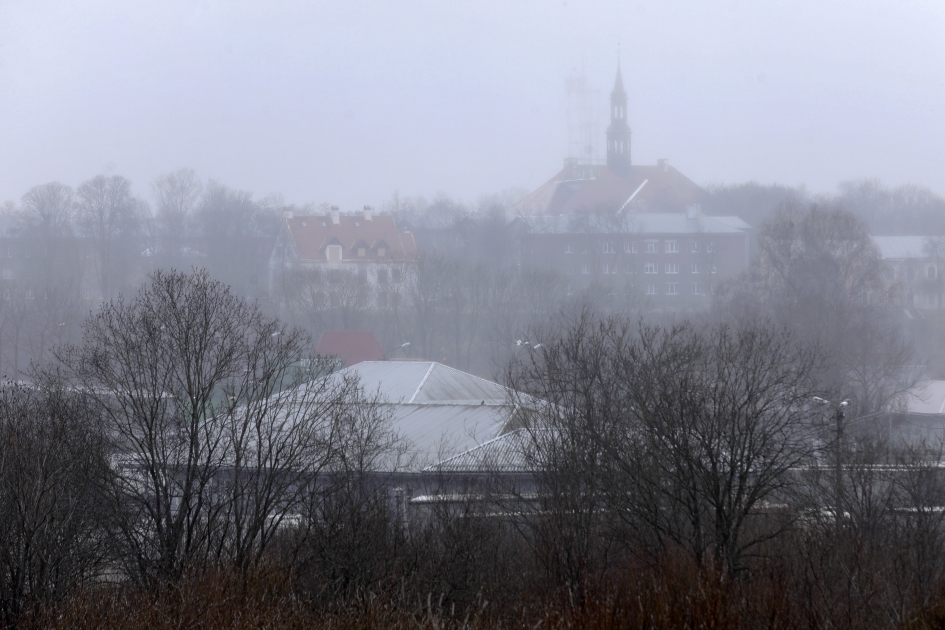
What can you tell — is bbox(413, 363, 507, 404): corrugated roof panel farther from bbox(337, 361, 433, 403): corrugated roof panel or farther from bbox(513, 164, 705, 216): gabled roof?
bbox(513, 164, 705, 216): gabled roof

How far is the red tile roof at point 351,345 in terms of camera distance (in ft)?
155

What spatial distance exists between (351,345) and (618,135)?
194 feet

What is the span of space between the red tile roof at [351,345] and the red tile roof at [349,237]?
18.2 meters

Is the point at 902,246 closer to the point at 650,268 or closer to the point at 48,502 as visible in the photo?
the point at 650,268

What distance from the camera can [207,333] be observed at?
627 inches

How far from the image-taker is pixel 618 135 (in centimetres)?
9975

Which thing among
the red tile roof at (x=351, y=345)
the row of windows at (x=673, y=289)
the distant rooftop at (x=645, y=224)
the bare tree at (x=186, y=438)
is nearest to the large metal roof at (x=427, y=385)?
the bare tree at (x=186, y=438)

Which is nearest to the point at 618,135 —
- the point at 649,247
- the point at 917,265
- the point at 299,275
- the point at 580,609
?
the point at 649,247

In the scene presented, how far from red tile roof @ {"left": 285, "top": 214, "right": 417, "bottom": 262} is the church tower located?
31.9 metres

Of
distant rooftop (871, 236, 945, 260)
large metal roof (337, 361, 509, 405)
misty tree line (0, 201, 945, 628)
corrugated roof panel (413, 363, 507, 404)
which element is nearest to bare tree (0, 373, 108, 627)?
misty tree line (0, 201, 945, 628)

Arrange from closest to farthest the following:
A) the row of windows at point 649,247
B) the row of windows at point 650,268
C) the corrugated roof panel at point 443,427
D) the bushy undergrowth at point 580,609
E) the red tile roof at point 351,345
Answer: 1. the bushy undergrowth at point 580,609
2. the corrugated roof panel at point 443,427
3. the red tile roof at point 351,345
4. the row of windows at point 650,268
5. the row of windows at point 649,247

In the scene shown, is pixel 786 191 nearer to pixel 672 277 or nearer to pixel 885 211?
pixel 885 211

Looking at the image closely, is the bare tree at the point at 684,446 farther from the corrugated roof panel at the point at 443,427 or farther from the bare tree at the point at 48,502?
the bare tree at the point at 48,502

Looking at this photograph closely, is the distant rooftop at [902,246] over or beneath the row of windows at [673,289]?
over
